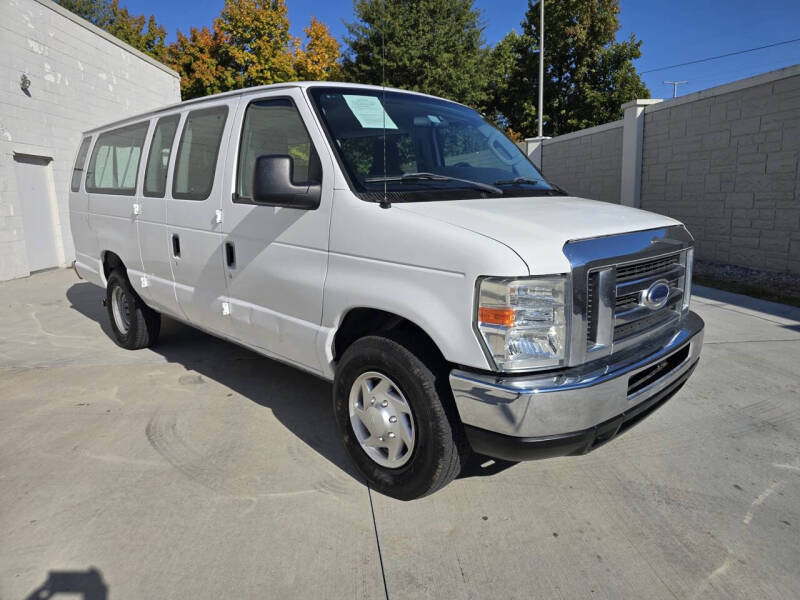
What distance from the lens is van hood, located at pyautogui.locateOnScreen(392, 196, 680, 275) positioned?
2340 millimetres

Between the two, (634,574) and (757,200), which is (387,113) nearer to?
(634,574)

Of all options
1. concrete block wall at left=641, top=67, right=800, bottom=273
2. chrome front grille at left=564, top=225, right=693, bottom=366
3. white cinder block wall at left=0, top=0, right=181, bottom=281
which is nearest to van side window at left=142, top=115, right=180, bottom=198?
chrome front grille at left=564, top=225, right=693, bottom=366

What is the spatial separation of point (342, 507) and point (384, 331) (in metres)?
0.91

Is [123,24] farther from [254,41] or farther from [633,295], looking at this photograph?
[633,295]

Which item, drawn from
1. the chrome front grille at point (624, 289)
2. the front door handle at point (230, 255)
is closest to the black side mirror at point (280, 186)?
the front door handle at point (230, 255)

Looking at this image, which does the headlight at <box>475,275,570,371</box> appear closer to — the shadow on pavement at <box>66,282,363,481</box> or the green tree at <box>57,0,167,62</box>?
the shadow on pavement at <box>66,282,363,481</box>

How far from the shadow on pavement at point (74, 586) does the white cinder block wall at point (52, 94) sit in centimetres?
949

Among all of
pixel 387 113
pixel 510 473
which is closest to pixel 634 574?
pixel 510 473

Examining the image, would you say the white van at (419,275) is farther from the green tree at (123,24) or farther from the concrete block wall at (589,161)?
the green tree at (123,24)

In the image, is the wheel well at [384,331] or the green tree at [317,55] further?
the green tree at [317,55]

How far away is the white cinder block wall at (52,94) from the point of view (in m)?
10.1

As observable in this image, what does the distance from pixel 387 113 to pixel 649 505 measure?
2593mm

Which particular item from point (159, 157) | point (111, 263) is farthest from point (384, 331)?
point (111, 263)

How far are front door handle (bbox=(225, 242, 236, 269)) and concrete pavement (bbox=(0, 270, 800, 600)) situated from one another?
42.7 inches
